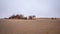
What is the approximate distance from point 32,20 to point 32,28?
69 mm

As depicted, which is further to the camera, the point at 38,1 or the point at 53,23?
the point at 38,1

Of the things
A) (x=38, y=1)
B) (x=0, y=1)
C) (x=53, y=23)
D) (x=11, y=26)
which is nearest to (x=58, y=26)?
(x=53, y=23)

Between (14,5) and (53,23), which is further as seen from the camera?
(14,5)

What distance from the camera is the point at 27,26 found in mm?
755

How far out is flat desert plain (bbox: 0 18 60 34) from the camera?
2.45ft

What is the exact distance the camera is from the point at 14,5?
1.18m

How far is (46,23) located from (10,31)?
319 millimetres

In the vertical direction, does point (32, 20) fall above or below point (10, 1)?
below

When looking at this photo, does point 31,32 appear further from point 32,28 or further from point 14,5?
point 14,5

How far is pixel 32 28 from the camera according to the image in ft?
2.48

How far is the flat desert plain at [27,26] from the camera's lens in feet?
2.45

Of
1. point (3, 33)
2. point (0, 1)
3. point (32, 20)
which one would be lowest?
point (3, 33)

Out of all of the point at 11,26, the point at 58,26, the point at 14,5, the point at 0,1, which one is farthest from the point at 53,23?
the point at 0,1

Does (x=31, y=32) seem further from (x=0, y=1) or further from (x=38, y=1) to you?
(x=0, y=1)
